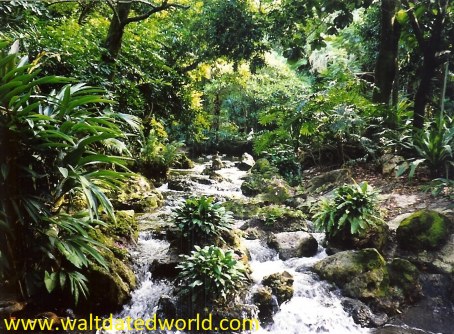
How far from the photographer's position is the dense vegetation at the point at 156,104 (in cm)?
298

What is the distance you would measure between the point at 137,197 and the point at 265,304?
4625 mm

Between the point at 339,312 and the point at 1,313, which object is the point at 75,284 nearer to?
the point at 1,313

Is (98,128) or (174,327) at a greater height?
(98,128)

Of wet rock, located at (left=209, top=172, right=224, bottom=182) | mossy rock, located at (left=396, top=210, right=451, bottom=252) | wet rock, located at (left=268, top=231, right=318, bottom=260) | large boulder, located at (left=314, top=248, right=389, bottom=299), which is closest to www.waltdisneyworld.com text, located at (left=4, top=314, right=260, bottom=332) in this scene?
large boulder, located at (left=314, top=248, right=389, bottom=299)

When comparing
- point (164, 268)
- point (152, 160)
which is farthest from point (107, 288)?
point (152, 160)

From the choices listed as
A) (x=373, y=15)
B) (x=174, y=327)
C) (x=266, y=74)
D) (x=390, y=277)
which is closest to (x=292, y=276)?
(x=390, y=277)

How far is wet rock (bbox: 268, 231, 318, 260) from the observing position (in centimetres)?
575

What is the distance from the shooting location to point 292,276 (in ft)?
16.1

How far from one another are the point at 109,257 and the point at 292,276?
258 centimetres

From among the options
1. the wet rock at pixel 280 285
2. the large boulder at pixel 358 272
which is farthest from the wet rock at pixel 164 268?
the large boulder at pixel 358 272

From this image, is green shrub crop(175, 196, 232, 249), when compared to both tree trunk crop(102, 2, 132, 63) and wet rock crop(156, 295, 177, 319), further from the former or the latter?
tree trunk crop(102, 2, 132, 63)

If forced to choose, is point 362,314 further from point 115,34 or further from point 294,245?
point 115,34

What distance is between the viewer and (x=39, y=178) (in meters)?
3.10

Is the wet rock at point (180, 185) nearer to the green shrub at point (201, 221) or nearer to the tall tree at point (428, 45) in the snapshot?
the green shrub at point (201, 221)
